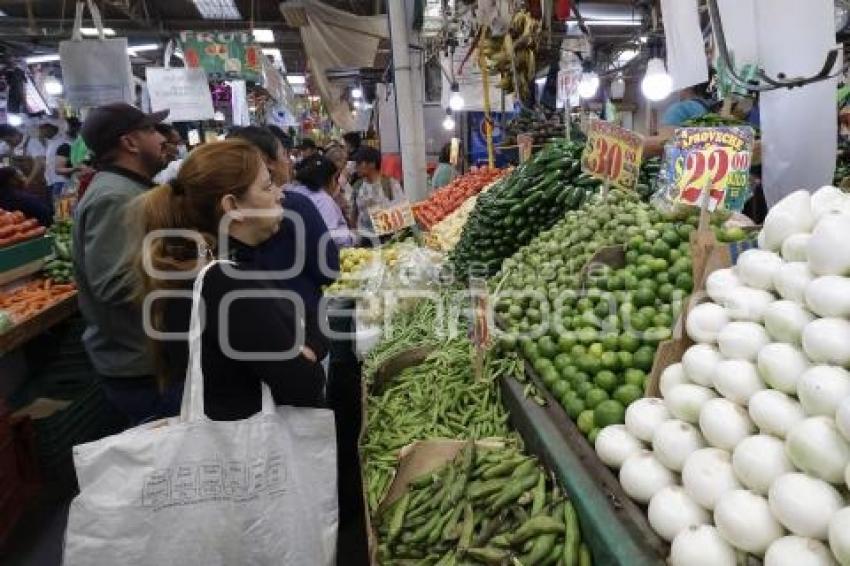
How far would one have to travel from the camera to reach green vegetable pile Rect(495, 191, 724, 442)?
219cm

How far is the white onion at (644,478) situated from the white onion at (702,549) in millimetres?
192

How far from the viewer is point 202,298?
1.98 meters

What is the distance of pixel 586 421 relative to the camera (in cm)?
205

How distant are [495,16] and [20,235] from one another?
4844 mm

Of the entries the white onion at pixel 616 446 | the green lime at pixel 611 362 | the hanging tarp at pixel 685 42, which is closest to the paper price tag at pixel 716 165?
the hanging tarp at pixel 685 42

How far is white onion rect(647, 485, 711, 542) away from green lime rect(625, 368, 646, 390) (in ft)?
1.86

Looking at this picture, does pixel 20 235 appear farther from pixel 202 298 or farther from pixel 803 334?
pixel 803 334

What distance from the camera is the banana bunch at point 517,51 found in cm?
593

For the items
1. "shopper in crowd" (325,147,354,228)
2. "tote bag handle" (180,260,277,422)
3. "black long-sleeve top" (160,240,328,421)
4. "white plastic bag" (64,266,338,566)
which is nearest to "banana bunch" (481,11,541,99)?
"shopper in crowd" (325,147,354,228)

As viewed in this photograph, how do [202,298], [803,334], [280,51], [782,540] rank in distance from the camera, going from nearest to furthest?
[782,540], [803,334], [202,298], [280,51]

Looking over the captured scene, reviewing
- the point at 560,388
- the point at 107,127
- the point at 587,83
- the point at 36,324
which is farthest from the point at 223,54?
the point at 560,388

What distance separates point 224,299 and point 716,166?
229 cm

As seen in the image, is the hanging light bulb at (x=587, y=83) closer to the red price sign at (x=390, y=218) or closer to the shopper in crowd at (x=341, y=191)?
the shopper in crowd at (x=341, y=191)

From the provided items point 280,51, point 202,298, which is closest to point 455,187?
point 202,298
